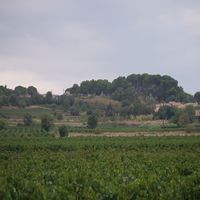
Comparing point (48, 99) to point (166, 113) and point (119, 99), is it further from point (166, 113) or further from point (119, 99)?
point (166, 113)

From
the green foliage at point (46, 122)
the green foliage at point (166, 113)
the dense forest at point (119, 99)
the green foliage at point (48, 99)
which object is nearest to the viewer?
the green foliage at point (46, 122)

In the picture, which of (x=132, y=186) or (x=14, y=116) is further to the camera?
(x=14, y=116)

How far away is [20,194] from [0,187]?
1.46 meters

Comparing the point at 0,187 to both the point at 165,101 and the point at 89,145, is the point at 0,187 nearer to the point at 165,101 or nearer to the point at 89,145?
the point at 89,145

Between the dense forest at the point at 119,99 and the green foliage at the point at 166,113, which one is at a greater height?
the dense forest at the point at 119,99

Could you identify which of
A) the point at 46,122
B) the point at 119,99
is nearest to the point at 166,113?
the point at 46,122

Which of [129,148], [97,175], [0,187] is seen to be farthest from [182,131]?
[0,187]

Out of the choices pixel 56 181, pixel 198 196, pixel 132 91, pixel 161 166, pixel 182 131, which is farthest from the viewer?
pixel 132 91

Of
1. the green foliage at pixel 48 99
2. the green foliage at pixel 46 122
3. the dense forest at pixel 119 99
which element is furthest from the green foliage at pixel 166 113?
the green foliage at pixel 48 99

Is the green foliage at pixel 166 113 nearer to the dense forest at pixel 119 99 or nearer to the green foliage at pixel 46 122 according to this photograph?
the dense forest at pixel 119 99

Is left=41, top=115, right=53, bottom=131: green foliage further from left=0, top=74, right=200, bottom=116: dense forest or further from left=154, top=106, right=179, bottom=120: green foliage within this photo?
left=0, top=74, right=200, bottom=116: dense forest

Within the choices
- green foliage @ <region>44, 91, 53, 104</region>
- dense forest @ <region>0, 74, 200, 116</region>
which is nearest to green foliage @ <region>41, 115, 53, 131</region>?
dense forest @ <region>0, 74, 200, 116</region>

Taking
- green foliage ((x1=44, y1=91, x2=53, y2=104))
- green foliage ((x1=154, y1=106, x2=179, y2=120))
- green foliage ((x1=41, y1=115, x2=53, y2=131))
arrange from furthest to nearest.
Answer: green foliage ((x1=44, y1=91, x2=53, y2=104))
green foliage ((x1=154, y1=106, x2=179, y2=120))
green foliage ((x1=41, y1=115, x2=53, y2=131))

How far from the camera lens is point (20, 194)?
61.9ft
